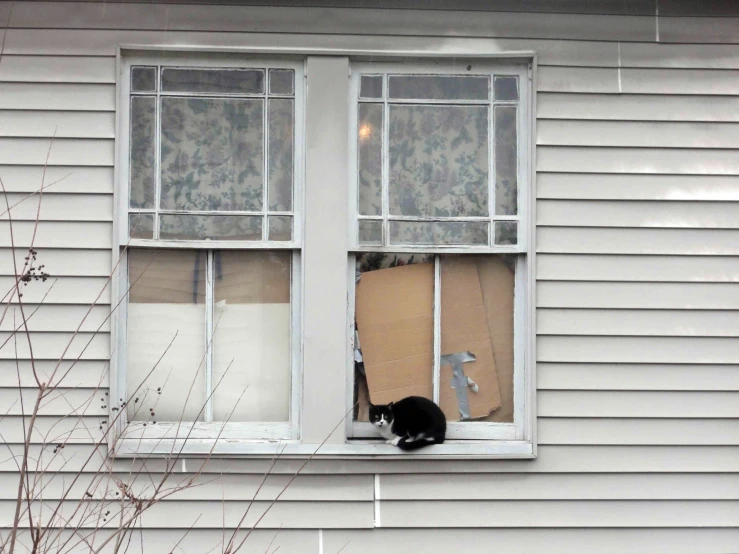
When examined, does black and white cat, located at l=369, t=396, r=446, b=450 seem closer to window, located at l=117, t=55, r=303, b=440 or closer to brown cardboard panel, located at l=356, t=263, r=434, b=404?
brown cardboard panel, located at l=356, t=263, r=434, b=404

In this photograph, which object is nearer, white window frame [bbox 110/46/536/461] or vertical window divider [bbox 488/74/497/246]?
white window frame [bbox 110/46/536/461]

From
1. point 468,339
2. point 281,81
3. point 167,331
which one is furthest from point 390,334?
point 281,81

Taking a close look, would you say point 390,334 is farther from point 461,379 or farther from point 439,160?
point 439,160


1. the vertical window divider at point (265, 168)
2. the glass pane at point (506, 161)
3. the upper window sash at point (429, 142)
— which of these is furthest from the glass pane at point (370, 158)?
the glass pane at point (506, 161)

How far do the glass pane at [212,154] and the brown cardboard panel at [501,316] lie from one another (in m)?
1.28

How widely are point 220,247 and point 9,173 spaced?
114cm

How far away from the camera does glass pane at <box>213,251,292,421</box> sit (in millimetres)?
4137

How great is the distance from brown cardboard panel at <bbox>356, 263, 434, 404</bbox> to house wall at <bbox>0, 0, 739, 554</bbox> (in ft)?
1.37

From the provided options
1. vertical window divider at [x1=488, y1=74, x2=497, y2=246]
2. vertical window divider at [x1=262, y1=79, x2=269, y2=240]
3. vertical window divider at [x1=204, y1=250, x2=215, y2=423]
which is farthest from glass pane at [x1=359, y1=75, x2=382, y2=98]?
vertical window divider at [x1=204, y1=250, x2=215, y2=423]

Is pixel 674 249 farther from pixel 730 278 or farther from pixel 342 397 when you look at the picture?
pixel 342 397

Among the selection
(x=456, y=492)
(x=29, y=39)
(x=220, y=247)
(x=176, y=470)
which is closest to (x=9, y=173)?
(x=29, y=39)

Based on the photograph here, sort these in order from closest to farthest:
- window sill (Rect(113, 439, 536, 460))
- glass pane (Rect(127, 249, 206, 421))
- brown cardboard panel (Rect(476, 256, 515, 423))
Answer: window sill (Rect(113, 439, 536, 460))
glass pane (Rect(127, 249, 206, 421))
brown cardboard panel (Rect(476, 256, 515, 423))

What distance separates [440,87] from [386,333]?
1.34 m

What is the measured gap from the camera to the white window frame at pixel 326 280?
→ 4031mm
